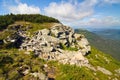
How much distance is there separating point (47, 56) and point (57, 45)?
13652 mm

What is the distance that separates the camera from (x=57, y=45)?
4668 inches

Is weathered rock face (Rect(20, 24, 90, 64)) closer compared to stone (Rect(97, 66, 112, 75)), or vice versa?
weathered rock face (Rect(20, 24, 90, 64))

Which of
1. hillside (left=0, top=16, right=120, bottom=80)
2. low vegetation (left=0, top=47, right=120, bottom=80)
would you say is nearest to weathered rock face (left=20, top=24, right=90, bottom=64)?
hillside (left=0, top=16, right=120, bottom=80)

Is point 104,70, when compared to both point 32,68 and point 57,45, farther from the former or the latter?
point 32,68

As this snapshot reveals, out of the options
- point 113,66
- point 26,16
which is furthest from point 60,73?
point 26,16

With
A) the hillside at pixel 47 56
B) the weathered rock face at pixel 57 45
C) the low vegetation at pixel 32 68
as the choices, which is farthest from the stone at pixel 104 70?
the weathered rock face at pixel 57 45

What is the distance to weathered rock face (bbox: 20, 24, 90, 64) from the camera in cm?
10838

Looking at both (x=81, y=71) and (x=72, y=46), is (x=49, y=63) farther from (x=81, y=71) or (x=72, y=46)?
(x=72, y=46)

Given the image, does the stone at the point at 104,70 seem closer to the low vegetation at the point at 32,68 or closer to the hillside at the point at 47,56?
the hillside at the point at 47,56

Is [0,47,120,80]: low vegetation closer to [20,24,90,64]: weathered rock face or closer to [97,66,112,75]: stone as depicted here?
[97,66,112,75]: stone

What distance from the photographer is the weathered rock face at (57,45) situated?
10838 centimetres

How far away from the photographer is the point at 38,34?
12156 cm

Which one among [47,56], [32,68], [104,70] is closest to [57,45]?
[47,56]

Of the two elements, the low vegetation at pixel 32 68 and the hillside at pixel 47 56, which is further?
the hillside at pixel 47 56
